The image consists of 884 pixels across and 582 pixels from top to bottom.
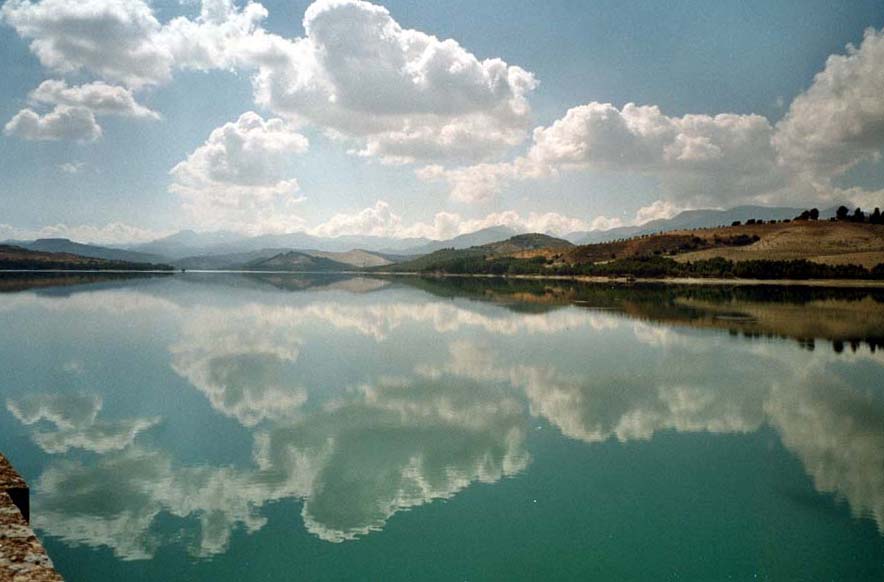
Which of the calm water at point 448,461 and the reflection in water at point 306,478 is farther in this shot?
the reflection in water at point 306,478

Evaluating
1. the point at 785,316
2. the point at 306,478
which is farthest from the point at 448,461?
the point at 785,316

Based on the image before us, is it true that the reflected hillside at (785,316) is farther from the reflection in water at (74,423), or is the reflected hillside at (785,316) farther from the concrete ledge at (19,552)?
the concrete ledge at (19,552)

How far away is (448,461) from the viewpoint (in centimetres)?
1964

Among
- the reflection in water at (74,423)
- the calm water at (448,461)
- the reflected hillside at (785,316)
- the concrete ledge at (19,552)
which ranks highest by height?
the concrete ledge at (19,552)

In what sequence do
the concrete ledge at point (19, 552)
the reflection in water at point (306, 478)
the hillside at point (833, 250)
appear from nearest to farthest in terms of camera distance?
the concrete ledge at point (19, 552)
the reflection in water at point (306, 478)
the hillside at point (833, 250)

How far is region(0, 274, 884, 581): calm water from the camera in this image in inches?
527

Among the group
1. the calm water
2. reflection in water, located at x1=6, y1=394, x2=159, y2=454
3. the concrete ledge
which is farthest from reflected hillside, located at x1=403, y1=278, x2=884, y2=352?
the concrete ledge

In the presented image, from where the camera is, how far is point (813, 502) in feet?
55.0

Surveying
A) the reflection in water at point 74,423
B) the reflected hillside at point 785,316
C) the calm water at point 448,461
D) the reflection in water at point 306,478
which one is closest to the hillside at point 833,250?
the reflected hillside at point 785,316

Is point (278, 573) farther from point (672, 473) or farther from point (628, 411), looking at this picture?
point (628, 411)

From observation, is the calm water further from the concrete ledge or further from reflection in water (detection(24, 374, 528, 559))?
the concrete ledge

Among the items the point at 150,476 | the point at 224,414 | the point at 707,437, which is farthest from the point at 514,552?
the point at 224,414

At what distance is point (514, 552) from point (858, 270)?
182928 mm

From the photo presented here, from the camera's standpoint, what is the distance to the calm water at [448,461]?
43.9ft
